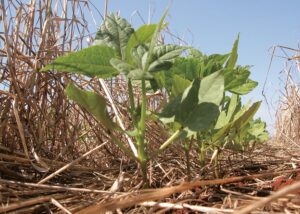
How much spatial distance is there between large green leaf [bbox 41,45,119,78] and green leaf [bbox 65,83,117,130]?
83 mm

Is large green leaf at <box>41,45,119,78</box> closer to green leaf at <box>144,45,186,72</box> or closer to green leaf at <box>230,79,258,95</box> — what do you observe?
green leaf at <box>144,45,186,72</box>

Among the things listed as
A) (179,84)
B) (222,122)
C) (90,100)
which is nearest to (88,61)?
(90,100)

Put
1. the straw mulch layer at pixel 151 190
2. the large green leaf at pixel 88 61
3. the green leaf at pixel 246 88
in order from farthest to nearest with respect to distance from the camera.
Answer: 1. the green leaf at pixel 246 88
2. the large green leaf at pixel 88 61
3. the straw mulch layer at pixel 151 190

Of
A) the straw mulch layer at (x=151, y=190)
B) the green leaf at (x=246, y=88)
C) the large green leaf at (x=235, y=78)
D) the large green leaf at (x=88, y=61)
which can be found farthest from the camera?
the green leaf at (x=246, y=88)

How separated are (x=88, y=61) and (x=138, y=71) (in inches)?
5.7

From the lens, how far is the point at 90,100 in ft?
2.54

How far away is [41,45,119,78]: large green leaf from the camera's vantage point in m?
0.81

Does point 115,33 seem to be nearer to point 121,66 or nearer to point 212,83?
point 121,66

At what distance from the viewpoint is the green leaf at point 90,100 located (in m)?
0.75

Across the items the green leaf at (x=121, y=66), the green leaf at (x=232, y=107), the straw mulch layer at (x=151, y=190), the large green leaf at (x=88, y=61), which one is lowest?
the straw mulch layer at (x=151, y=190)

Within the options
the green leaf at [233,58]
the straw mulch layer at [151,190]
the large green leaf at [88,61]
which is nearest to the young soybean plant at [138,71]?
the large green leaf at [88,61]

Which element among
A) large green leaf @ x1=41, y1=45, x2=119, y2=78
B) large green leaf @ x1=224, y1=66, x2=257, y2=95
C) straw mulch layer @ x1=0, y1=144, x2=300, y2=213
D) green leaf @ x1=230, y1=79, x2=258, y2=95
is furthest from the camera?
green leaf @ x1=230, y1=79, x2=258, y2=95

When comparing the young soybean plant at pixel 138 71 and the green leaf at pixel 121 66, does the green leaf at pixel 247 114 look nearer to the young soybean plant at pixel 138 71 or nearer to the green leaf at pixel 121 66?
the young soybean plant at pixel 138 71

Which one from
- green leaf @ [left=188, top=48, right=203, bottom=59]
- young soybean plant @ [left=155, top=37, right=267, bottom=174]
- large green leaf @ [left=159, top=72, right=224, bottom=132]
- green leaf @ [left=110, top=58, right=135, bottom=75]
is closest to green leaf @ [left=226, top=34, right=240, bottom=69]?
young soybean plant @ [left=155, top=37, right=267, bottom=174]
